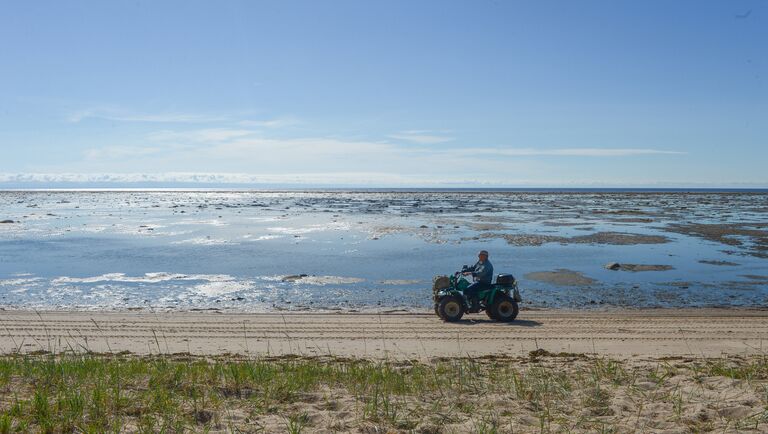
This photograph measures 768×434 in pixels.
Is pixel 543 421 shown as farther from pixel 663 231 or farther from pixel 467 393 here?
pixel 663 231

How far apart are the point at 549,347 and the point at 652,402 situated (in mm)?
4350

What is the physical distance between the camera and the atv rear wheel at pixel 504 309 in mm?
13289

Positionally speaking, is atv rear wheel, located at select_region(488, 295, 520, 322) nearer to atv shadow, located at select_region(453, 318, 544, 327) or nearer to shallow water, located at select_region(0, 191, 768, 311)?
atv shadow, located at select_region(453, 318, 544, 327)

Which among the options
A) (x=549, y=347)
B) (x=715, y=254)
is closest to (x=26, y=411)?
(x=549, y=347)

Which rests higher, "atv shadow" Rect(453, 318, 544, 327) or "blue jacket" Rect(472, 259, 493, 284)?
"blue jacket" Rect(472, 259, 493, 284)

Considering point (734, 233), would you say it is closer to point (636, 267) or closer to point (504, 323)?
point (636, 267)

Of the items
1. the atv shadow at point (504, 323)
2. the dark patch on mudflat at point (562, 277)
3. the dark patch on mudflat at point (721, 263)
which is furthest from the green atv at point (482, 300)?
the dark patch on mudflat at point (721, 263)

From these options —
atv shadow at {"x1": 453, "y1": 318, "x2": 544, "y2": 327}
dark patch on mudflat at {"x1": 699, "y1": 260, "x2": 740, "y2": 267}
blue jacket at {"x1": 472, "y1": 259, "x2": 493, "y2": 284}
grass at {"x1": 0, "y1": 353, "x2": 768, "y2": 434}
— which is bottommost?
atv shadow at {"x1": 453, "y1": 318, "x2": 544, "y2": 327}

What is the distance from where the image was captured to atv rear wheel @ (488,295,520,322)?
13289 millimetres

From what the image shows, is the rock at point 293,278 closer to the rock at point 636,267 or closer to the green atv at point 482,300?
the green atv at point 482,300

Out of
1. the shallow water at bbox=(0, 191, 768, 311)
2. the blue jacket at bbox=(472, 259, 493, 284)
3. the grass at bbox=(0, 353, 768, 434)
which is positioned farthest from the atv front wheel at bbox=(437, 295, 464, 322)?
the grass at bbox=(0, 353, 768, 434)

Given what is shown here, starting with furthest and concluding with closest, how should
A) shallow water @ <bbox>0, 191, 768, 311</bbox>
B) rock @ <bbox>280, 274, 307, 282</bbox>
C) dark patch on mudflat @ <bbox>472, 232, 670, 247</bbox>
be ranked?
dark patch on mudflat @ <bbox>472, 232, 670, 247</bbox> < rock @ <bbox>280, 274, 307, 282</bbox> < shallow water @ <bbox>0, 191, 768, 311</bbox>

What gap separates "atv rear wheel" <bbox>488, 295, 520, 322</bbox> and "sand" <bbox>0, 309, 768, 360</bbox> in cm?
21

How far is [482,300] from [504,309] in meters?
0.50
